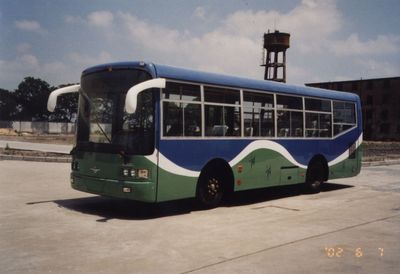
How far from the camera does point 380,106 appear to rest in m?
81.4

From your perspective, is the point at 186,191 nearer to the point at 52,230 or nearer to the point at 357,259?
the point at 52,230

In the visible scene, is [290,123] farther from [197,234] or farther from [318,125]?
[197,234]

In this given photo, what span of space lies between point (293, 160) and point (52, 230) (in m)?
7.05

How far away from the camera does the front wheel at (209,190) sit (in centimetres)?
1025

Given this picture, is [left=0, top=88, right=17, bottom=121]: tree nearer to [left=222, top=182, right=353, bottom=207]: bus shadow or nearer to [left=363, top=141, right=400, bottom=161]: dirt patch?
[left=363, top=141, right=400, bottom=161]: dirt patch

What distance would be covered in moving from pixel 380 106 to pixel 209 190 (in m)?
77.7

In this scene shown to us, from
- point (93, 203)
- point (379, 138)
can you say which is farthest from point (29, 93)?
point (93, 203)

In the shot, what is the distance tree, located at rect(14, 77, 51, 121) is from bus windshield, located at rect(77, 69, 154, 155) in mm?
106485

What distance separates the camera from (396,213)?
1044 centimetres

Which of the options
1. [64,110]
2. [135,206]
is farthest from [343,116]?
[64,110]

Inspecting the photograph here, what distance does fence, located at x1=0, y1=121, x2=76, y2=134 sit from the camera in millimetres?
85188

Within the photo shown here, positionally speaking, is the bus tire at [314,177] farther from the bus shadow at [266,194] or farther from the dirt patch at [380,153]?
the dirt patch at [380,153]

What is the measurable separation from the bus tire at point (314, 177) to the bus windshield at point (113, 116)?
6.36 m

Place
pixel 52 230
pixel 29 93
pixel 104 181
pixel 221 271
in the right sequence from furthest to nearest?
pixel 29 93 < pixel 104 181 < pixel 52 230 < pixel 221 271
